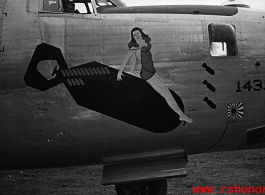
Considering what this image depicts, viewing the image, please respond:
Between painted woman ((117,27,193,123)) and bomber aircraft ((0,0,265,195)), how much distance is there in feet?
0.05

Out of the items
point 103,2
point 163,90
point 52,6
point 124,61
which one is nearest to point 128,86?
point 124,61

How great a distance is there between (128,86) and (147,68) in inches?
16.3

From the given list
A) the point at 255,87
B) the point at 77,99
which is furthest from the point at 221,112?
the point at 77,99

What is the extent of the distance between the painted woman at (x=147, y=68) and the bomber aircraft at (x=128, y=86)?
16 mm

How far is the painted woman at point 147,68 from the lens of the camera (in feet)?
20.5

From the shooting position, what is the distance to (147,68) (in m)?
6.25

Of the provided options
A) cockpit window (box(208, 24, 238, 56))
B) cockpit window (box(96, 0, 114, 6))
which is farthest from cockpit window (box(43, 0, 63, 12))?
cockpit window (box(208, 24, 238, 56))

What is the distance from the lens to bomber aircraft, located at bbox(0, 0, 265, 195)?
6262mm

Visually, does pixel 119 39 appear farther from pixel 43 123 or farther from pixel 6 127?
pixel 6 127

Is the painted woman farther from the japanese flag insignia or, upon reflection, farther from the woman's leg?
the japanese flag insignia

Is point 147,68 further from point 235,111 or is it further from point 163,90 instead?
point 235,111

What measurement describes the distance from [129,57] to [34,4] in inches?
72.1

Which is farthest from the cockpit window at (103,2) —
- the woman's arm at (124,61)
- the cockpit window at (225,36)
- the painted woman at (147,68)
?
the cockpit window at (225,36)

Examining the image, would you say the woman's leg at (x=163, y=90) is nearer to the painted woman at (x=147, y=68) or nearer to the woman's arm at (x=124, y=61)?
the painted woman at (x=147, y=68)
